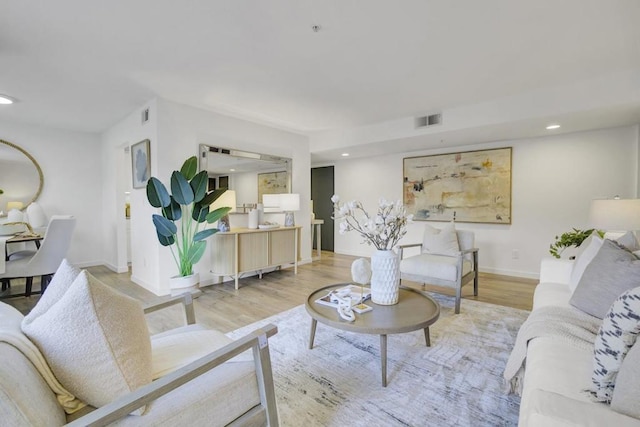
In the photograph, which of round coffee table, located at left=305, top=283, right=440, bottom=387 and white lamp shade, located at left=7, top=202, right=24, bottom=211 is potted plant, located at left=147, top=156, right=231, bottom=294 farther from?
white lamp shade, located at left=7, top=202, right=24, bottom=211

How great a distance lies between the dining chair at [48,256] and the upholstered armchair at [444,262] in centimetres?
372

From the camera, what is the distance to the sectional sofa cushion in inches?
59.4

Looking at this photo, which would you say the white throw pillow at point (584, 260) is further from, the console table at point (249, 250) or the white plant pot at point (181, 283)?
the white plant pot at point (181, 283)

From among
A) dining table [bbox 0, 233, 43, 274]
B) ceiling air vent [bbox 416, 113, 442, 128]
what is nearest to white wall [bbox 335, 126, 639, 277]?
ceiling air vent [bbox 416, 113, 442, 128]

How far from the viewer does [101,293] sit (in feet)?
3.08

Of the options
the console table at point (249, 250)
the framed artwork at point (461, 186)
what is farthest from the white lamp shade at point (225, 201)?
the framed artwork at point (461, 186)

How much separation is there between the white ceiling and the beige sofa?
6.65 ft

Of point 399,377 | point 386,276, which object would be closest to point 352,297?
point 386,276

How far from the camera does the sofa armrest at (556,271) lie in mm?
2475

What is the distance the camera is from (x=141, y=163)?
381 centimetres

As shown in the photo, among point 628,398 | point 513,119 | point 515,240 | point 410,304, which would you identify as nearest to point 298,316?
point 410,304

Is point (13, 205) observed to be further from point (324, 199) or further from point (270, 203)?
point (324, 199)

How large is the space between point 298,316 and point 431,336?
1232mm

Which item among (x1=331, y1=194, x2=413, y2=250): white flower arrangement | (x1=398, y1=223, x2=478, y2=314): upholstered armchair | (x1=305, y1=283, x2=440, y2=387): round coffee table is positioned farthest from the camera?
(x1=398, y1=223, x2=478, y2=314): upholstered armchair
